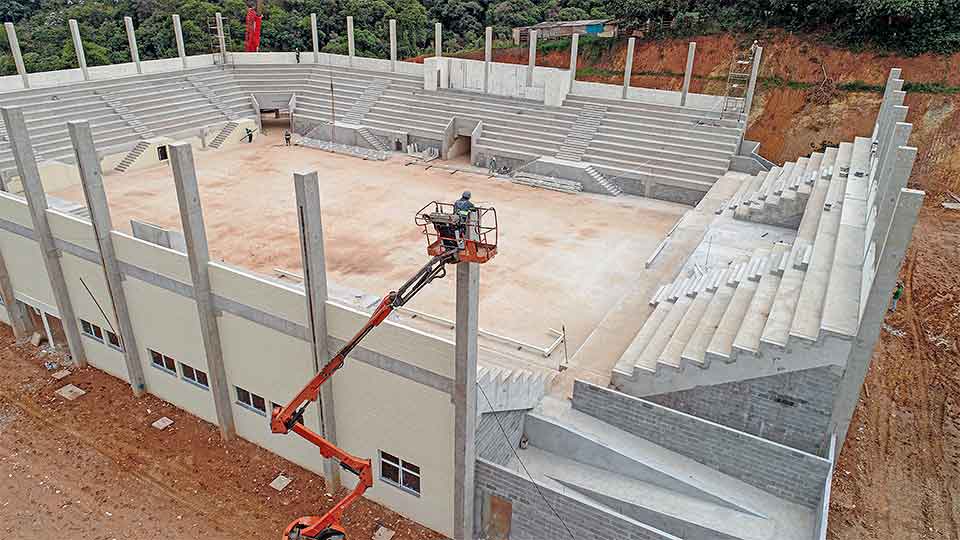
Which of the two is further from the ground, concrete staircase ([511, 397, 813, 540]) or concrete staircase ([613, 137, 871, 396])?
concrete staircase ([613, 137, 871, 396])

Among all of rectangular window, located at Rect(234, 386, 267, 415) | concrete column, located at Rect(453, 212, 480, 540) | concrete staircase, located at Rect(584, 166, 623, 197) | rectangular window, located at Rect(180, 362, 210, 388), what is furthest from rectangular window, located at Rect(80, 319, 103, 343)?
concrete staircase, located at Rect(584, 166, 623, 197)

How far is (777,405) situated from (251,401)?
345 inches

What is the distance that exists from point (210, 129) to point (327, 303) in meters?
19.9

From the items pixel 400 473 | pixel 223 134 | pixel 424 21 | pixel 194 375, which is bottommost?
pixel 400 473

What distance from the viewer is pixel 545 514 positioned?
874 cm

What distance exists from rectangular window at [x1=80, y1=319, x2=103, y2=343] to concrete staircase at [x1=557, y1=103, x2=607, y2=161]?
15.5m

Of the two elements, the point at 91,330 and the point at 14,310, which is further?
the point at 14,310

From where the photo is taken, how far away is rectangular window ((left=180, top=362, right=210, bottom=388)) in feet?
38.8

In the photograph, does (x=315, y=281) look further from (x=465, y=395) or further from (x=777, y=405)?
(x=777, y=405)

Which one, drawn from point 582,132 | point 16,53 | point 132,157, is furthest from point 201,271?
point 16,53

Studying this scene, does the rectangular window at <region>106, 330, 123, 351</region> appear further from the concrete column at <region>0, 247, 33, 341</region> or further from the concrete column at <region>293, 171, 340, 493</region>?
the concrete column at <region>293, 171, 340, 493</region>

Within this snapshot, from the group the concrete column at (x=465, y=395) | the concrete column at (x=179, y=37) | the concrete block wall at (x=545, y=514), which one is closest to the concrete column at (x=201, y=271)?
the concrete column at (x=465, y=395)

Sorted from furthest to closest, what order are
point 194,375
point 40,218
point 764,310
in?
1. point 40,218
2. point 194,375
3. point 764,310

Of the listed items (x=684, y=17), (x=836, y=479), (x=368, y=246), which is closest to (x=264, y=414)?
(x=368, y=246)
